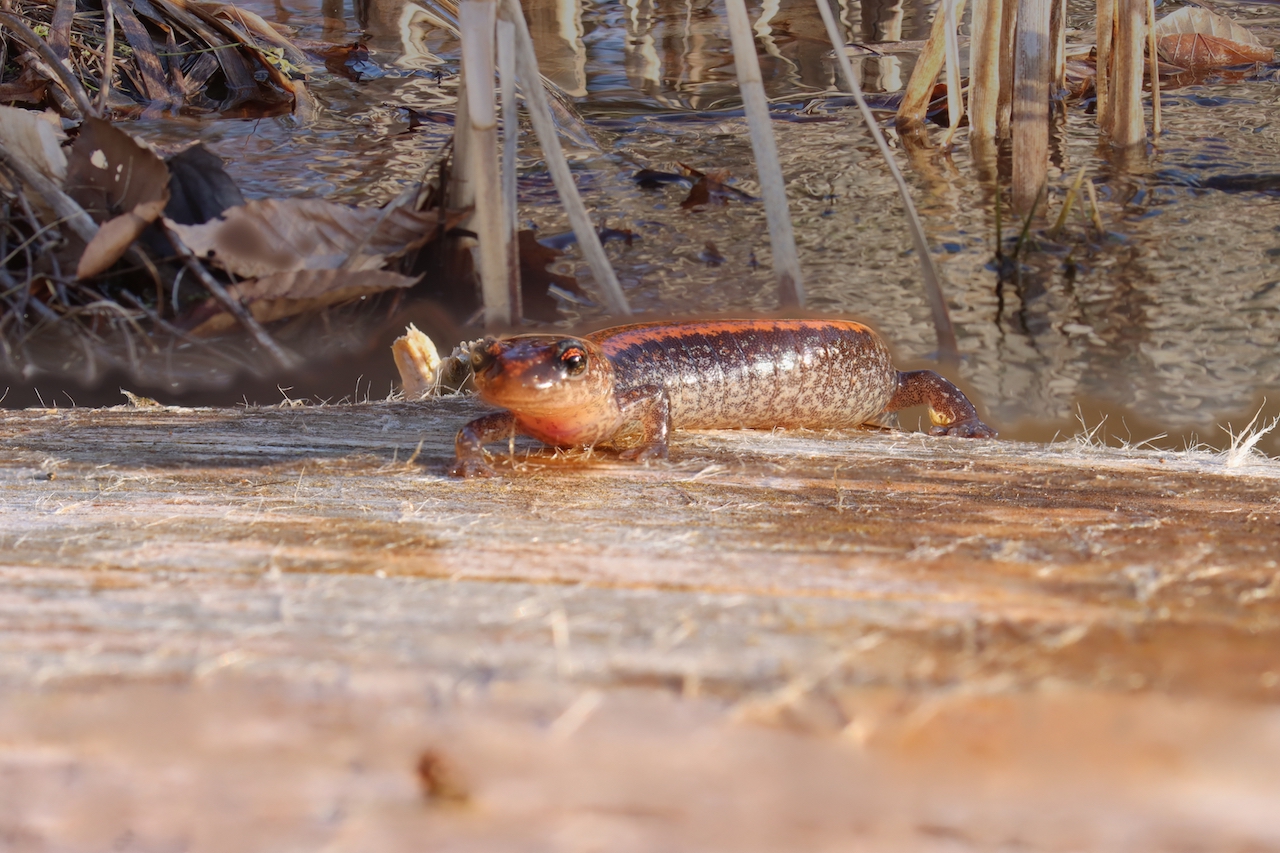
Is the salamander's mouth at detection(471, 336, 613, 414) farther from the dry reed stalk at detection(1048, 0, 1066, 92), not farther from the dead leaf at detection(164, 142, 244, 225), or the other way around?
the dry reed stalk at detection(1048, 0, 1066, 92)

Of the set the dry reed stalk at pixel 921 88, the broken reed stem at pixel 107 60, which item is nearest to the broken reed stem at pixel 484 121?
the broken reed stem at pixel 107 60

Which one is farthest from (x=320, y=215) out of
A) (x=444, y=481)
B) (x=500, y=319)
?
(x=444, y=481)

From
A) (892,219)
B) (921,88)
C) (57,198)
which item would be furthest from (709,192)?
(57,198)

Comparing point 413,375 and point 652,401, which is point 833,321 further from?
point 413,375

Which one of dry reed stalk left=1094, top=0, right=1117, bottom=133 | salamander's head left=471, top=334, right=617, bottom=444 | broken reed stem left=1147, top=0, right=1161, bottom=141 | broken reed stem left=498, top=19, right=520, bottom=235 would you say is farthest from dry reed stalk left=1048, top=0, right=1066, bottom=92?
salamander's head left=471, top=334, right=617, bottom=444

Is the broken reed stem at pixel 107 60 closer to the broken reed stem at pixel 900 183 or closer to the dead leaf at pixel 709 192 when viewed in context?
the dead leaf at pixel 709 192
